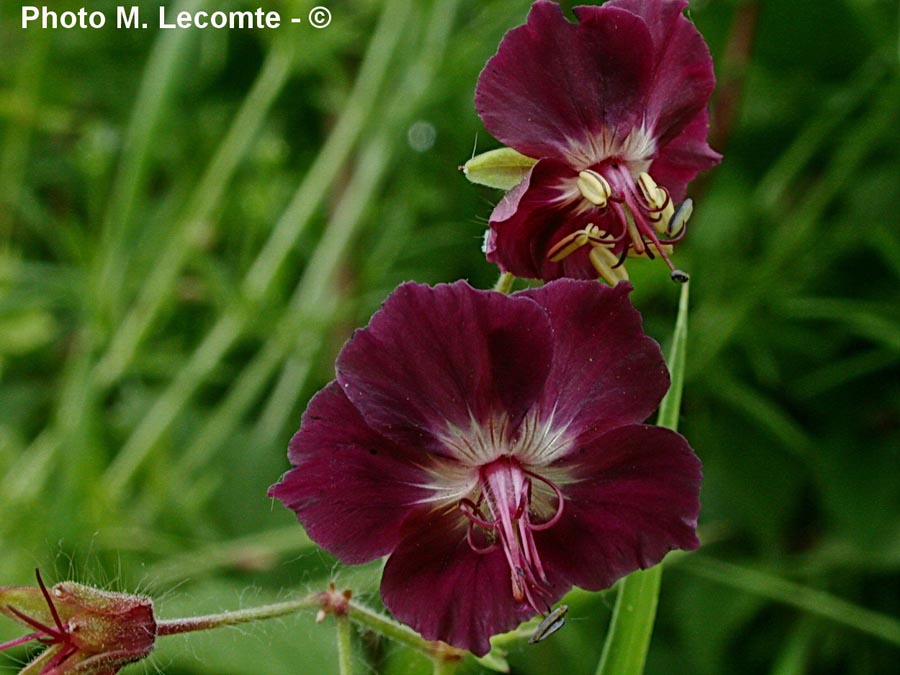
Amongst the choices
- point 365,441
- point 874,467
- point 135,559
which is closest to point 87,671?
point 365,441

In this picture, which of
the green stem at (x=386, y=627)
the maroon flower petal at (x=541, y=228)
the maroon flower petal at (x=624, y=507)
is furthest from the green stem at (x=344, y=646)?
the maroon flower petal at (x=541, y=228)

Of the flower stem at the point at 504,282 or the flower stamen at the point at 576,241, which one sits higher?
the flower stamen at the point at 576,241

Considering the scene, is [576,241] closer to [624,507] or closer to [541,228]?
[541,228]

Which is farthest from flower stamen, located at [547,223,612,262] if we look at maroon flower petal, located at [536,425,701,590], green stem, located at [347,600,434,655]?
green stem, located at [347,600,434,655]

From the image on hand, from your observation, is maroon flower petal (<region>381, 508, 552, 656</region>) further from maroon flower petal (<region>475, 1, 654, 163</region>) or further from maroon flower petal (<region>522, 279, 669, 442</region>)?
maroon flower petal (<region>475, 1, 654, 163</region>)

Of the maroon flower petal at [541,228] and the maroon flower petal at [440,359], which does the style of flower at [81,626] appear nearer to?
the maroon flower petal at [440,359]

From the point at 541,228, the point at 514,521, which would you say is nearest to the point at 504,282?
the point at 541,228

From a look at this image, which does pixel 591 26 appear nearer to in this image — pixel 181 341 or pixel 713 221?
pixel 713 221
